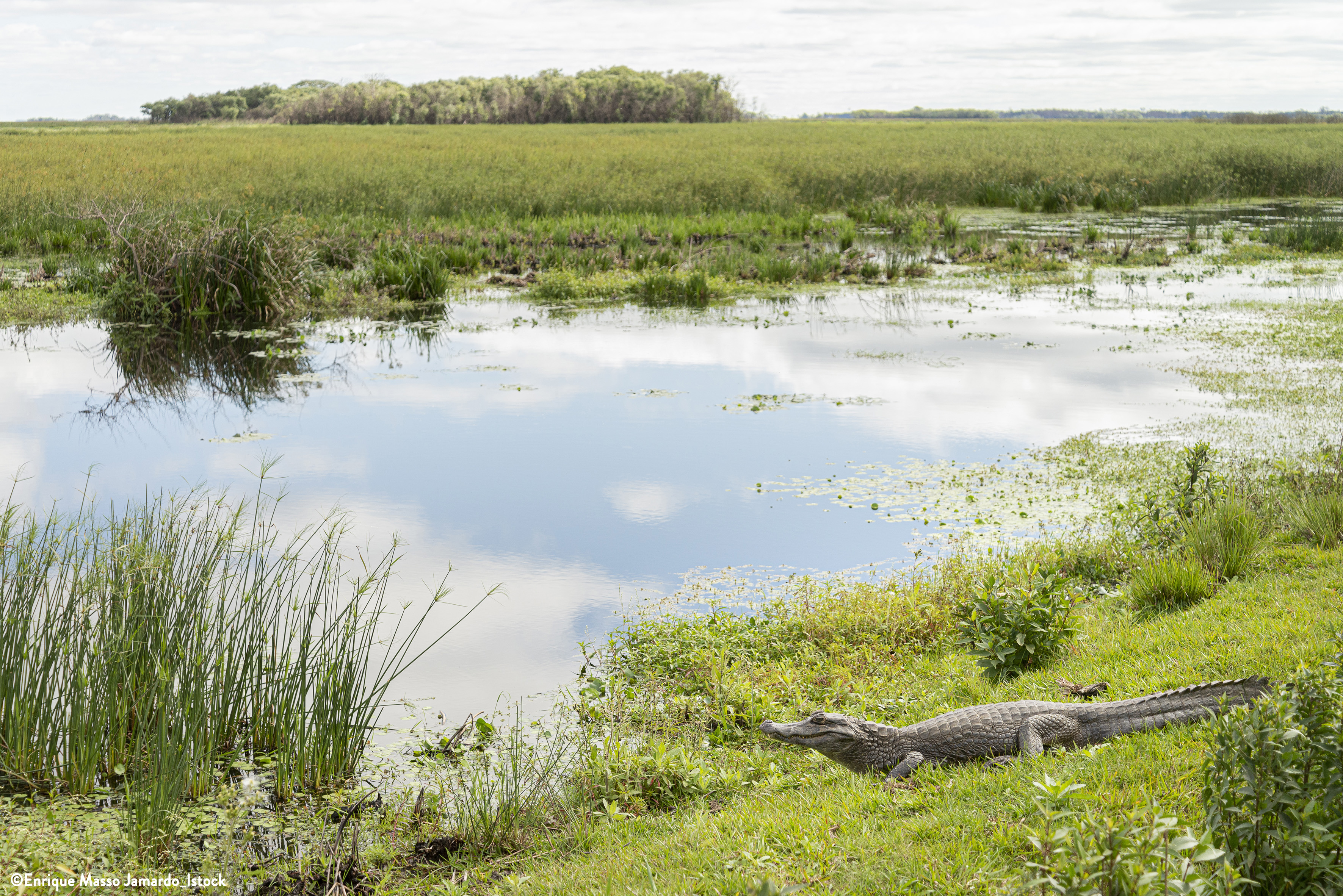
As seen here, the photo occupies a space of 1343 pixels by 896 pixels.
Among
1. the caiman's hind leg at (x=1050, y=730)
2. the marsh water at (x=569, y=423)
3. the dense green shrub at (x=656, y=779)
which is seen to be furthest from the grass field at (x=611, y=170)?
the caiman's hind leg at (x=1050, y=730)

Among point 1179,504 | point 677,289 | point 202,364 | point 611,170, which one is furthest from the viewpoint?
point 611,170

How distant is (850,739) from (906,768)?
0.28 meters

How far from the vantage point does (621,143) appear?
48438mm

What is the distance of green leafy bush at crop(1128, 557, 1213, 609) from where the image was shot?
20.8 ft

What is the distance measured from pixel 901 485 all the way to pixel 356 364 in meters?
8.37

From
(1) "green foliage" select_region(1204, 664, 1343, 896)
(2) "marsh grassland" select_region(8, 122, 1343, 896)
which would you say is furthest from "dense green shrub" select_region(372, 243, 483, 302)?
(1) "green foliage" select_region(1204, 664, 1343, 896)

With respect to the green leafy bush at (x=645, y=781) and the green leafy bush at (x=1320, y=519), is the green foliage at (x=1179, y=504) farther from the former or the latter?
the green leafy bush at (x=645, y=781)

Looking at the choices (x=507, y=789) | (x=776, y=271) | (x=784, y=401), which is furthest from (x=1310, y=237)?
(x=507, y=789)

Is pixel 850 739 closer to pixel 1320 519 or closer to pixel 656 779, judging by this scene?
pixel 656 779

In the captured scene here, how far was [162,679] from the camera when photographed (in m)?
4.65

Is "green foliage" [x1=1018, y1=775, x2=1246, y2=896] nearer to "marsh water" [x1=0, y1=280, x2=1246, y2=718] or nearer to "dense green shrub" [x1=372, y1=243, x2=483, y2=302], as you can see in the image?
"marsh water" [x1=0, y1=280, x2=1246, y2=718]

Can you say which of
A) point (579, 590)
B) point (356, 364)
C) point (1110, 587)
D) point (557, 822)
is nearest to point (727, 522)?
point (579, 590)

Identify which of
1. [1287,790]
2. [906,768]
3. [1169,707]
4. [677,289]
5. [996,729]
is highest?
[677,289]

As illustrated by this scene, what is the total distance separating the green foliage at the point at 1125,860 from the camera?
2.83m
